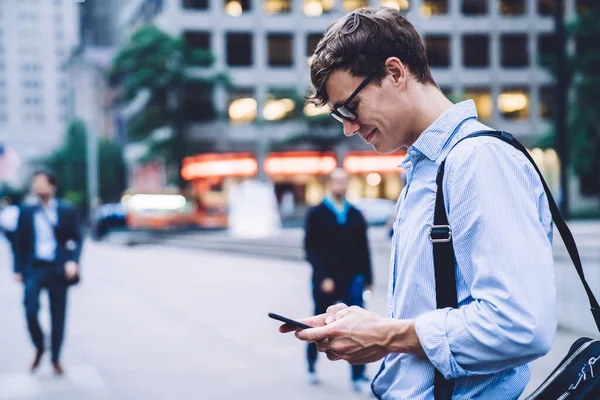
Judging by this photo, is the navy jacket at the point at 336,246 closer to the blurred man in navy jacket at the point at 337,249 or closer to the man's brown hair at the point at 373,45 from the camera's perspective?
the blurred man in navy jacket at the point at 337,249

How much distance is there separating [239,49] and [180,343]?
41997 millimetres

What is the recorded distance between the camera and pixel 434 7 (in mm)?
50125

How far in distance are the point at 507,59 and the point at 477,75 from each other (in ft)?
7.60

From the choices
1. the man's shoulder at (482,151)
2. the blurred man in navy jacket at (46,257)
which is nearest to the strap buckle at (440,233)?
the man's shoulder at (482,151)

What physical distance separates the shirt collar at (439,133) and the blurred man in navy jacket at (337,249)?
5.37 m

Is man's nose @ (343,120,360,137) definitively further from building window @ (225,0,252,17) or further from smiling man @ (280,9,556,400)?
building window @ (225,0,252,17)

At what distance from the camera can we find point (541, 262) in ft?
4.74

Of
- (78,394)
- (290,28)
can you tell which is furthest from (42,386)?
(290,28)

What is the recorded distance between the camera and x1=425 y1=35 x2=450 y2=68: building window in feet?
164

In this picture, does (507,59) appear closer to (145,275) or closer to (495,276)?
(145,275)

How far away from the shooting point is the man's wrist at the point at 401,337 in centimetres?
154

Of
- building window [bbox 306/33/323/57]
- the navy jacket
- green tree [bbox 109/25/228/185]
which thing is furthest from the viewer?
building window [bbox 306/33/323/57]

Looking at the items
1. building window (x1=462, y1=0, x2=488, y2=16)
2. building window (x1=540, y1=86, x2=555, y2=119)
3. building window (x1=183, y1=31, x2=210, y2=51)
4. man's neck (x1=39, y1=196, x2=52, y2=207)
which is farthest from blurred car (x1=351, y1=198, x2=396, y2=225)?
man's neck (x1=39, y1=196, x2=52, y2=207)

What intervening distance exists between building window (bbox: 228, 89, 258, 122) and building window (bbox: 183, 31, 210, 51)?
3.66m
